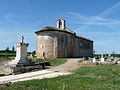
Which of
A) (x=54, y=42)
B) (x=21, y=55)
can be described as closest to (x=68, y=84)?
(x=21, y=55)

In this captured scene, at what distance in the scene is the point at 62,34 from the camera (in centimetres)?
4819

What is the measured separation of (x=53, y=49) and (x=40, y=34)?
425cm

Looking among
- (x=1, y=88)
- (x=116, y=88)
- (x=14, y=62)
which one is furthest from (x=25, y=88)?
(x=14, y=62)

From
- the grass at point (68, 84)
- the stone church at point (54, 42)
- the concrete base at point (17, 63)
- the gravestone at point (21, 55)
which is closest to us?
the grass at point (68, 84)

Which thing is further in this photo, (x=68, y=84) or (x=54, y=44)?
(x=54, y=44)

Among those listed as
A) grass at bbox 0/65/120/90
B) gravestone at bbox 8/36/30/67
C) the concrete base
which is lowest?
grass at bbox 0/65/120/90

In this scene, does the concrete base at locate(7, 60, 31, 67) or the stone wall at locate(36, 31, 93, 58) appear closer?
the concrete base at locate(7, 60, 31, 67)

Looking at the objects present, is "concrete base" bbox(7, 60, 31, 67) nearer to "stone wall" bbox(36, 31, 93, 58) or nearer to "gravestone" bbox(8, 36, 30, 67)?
"gravestone" bbox(8, 36, 30, 67)

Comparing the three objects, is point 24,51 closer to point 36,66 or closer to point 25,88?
point 36,66

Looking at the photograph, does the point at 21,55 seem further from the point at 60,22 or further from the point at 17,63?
the point at 60,22

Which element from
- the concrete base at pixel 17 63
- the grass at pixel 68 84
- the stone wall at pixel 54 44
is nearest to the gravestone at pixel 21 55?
the concrete base at pixel 17 63

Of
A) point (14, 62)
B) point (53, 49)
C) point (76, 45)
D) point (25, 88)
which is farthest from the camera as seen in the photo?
point (76, 45)

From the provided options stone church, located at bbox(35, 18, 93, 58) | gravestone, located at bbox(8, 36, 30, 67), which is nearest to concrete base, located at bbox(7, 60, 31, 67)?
gravestone, located at bbox(8, 36, 30, 67)

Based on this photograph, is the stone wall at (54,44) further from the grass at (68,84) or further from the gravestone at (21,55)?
the grass at (68,84)
